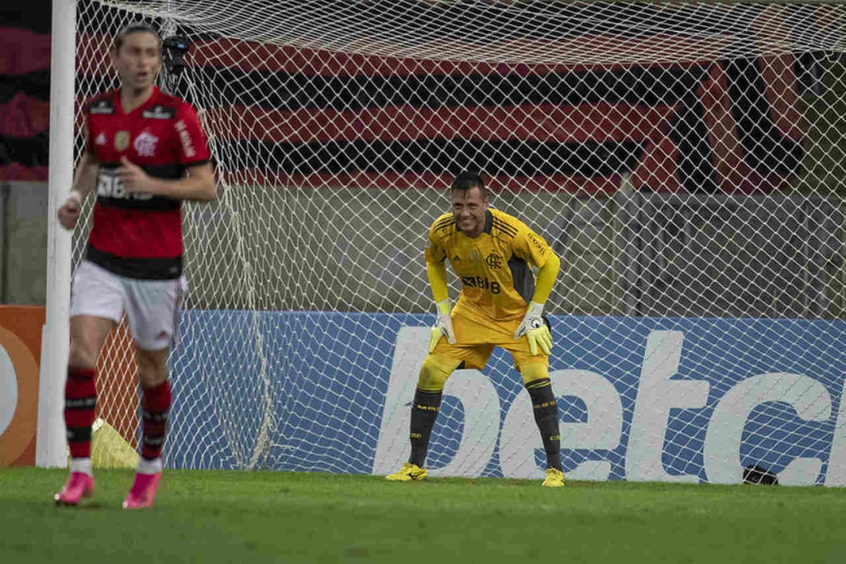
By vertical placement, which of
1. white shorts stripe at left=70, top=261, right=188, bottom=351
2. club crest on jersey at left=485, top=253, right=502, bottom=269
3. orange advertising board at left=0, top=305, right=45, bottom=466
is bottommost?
orange advertising board at left=0, top=305, right=45, bottom=466

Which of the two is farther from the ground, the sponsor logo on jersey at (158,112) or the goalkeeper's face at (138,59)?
the goalkeeper's face at (138,59)

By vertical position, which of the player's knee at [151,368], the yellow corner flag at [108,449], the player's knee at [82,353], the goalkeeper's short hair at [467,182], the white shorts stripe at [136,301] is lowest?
the yellow corner flag at [108,449]

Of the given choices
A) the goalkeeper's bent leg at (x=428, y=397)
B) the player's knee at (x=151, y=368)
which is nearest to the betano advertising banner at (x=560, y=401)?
the goalkeeper's bent leg at (x=428, y=397)

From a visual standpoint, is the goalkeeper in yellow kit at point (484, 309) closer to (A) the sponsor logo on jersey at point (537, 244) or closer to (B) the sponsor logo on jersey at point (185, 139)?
(A) the sponsor logo on jersey at point (537, 244)

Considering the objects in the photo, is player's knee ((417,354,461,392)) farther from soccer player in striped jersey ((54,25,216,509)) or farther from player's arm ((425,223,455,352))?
soccer player in striped jersey ((54,25,216,509))

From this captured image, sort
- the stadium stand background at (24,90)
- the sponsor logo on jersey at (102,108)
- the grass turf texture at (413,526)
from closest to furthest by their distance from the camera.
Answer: the grass turf texture at (413,526) < the sponsor logo on jersey at (102,108) < the stadium stand background at (24,90)

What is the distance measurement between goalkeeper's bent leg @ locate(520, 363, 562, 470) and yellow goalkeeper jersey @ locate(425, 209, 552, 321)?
0.37 m

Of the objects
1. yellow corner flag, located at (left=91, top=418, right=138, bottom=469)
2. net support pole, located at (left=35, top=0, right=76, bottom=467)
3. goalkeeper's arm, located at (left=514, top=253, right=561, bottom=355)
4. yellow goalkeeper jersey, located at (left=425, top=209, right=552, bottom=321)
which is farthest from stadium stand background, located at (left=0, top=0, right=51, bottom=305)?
goalkeeper's arm, located at (left=514, top=253, right=561, bottom=355)

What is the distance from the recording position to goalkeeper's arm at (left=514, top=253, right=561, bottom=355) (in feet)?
23.8

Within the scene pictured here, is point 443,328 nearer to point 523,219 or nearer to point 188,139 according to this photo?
point 523,219

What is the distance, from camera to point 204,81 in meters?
9.21

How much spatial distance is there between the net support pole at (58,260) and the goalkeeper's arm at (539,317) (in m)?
2.61

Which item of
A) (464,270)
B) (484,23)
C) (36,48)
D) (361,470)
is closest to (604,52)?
(484,23)

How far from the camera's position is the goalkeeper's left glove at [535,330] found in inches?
286
